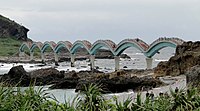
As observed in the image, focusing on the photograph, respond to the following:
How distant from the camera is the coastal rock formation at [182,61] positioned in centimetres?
4394

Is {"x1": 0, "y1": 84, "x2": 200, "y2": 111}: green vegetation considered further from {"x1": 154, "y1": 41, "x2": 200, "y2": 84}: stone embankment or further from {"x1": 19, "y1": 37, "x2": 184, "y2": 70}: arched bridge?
{"x1": 19, "y1": 37, "x2": 184, "y2": 70}: arched bridge

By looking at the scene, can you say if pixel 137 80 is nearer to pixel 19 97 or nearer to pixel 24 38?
pixel 19 97

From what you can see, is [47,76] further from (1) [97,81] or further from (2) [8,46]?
(2) [8,46]

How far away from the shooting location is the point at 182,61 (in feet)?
149

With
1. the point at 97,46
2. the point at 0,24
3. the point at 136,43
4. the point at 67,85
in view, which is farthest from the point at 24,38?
the point at 67,85

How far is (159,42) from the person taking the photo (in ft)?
205

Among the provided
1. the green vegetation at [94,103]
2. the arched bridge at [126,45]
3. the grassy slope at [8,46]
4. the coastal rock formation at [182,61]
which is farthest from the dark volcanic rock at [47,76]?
the grassy slope at [8,46]

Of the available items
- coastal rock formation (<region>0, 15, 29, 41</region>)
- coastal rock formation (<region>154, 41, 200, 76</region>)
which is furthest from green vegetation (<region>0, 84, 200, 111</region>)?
coastal rock formation (<region>0, 15, 29, 41</region>)

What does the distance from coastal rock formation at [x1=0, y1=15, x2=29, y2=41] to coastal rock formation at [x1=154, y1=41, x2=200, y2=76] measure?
109 m

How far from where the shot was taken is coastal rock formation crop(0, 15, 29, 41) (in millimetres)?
152250

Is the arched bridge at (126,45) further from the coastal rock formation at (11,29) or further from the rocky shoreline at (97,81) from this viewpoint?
the coastal rock formation at (11,29)

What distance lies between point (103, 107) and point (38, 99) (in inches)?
80.3

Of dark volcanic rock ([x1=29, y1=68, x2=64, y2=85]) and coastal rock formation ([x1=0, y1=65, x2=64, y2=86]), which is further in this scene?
dark volcanic rock ([x1=29, y1=68, x2=64, y2=85])

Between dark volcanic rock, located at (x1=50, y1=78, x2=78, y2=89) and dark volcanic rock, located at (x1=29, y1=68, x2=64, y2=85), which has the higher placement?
dark volcanic rock, located at (x1=29, y1=68, x2=64, y2=85)
